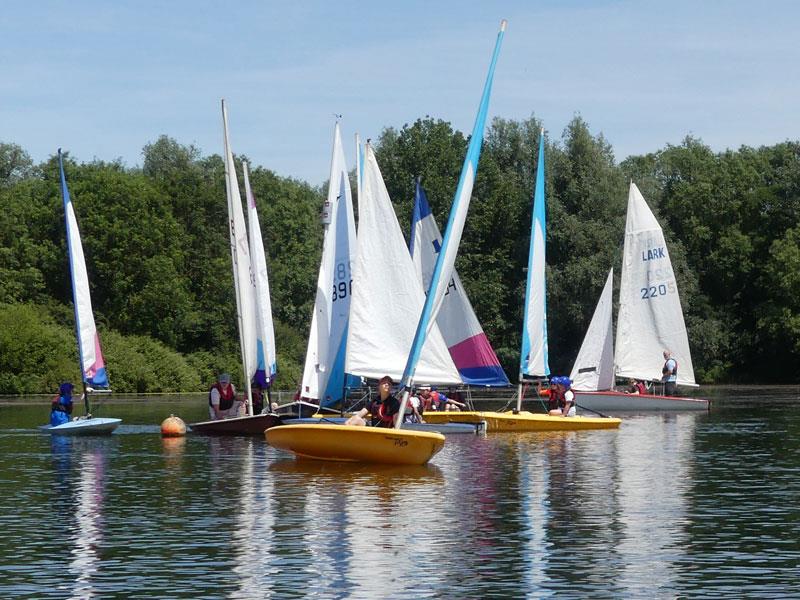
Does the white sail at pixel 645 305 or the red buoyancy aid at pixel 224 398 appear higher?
the white sail at pixel 645 305

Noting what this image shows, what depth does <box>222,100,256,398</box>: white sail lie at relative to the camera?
4197cm

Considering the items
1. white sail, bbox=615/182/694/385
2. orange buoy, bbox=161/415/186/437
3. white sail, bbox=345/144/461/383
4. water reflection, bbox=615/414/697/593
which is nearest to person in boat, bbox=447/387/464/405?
water reflection, bbox=615/414/697/593

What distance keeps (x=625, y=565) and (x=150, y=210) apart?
245 feet

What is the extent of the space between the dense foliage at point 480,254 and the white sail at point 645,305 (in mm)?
21739

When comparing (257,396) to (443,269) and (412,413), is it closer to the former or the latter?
(412,413)

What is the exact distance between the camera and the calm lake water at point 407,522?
58.4ft

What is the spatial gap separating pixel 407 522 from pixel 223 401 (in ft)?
69.5

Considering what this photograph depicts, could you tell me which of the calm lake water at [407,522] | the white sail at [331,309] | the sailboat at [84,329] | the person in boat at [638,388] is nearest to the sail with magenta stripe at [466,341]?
the white sail at [331,309]

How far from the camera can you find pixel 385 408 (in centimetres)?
3105

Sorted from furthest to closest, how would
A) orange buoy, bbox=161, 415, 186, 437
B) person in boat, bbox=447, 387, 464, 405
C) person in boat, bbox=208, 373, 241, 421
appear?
person in boat, bbox=447, 387, 464, 405 → person in boat, bbox=208, 373, 241, 421 → orange buoy, bbox=161, 415, 186, 437

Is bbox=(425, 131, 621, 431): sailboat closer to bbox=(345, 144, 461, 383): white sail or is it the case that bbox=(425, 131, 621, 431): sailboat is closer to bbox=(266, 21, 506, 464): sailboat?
bbox=(266, 21, 506, 464): sailboat

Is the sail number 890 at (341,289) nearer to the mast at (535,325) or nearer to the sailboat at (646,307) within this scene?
the mast at (535,325)

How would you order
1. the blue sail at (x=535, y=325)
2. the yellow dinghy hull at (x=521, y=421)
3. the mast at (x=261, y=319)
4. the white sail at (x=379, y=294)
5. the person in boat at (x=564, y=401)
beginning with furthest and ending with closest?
the blue sail at (x=535, y=325)
the person in boat at (x=564, y=401)
the mast at (x=261, y=319)
the yellow dinghy hull at (x=521, y=421)
the white sail at (x=379, y=294)

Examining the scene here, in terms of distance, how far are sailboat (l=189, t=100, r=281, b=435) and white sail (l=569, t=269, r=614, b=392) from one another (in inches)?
610
